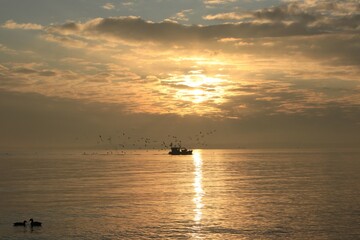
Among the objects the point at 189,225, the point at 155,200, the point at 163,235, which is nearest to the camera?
the point at 163,235

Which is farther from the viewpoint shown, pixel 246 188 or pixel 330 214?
pixel 246 188

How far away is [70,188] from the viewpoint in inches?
4380

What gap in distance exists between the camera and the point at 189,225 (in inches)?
2427

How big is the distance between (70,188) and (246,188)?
4371 cm

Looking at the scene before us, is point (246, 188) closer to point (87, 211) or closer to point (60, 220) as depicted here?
point (87, 211)

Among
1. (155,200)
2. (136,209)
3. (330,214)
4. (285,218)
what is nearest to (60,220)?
(136,209)

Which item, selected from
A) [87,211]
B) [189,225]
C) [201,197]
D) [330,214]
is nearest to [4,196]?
[87,211]

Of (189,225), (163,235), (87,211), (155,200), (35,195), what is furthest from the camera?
(35,195)

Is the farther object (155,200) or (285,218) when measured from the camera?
(155,200)

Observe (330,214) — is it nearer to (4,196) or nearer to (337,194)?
(337,194)

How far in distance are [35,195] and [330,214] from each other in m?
61.1

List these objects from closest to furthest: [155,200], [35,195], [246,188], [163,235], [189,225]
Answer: [163,235]
[189,225]
[155,200]
[35,195]
[246,188]

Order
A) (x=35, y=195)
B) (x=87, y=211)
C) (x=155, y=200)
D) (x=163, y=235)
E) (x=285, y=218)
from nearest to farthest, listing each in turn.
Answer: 1. (x=163, y=235)
2. (x=285, y=218)
3. (x=87, y=211)
4. (x=155, y=200)
5. (x=35, y=195)

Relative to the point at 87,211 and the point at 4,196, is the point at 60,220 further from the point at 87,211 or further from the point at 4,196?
the point at 4,196
